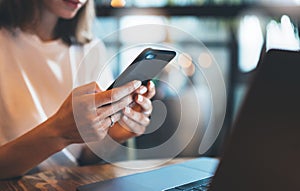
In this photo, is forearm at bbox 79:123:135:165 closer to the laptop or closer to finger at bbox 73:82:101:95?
finger at bbox 73:82:101:95

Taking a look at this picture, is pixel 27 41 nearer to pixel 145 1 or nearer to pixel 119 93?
pixel 119 93

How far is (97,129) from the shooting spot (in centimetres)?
74

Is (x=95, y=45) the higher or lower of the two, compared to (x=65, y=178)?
higher

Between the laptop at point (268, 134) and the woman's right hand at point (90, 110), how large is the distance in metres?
0.29

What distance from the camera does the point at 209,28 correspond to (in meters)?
2.21

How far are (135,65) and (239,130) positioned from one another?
34cm

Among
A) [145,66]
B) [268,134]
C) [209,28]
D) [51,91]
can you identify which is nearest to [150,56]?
[145,66]

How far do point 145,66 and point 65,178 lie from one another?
0.96 ft

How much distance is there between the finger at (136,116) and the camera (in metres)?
0.86

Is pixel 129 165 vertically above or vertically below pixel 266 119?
below

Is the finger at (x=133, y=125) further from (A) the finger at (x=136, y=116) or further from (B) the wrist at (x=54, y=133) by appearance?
(B) the wrist at (x=54, y=133)

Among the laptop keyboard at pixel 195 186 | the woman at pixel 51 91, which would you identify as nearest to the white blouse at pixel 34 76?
the woman at pixel 51 91

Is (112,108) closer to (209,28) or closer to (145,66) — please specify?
(145,66)

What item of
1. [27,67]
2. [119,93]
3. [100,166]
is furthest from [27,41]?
[119,93]
